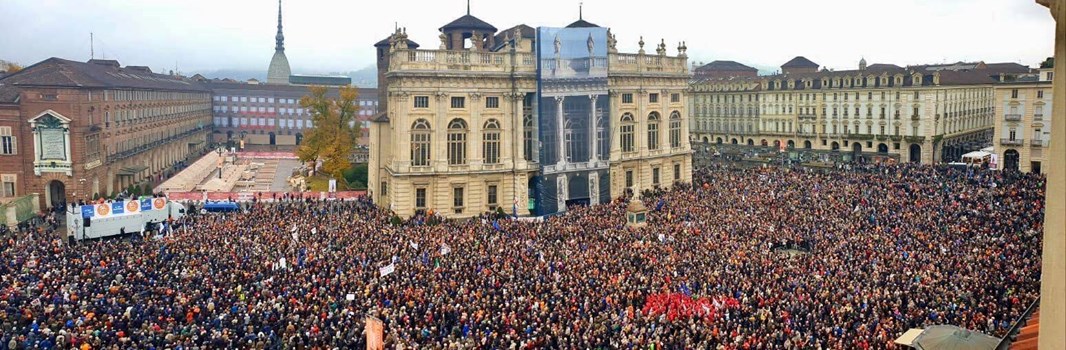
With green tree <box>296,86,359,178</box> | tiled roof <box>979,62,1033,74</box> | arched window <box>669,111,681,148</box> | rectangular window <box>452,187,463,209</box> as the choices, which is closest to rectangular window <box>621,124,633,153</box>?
arched window <box>669,111,681,148</box>

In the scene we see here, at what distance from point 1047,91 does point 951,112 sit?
2382 cm

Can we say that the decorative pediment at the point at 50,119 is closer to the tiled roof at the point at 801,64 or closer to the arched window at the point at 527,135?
the arched window at the point at 527,135

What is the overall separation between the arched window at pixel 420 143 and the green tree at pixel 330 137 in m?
17.2

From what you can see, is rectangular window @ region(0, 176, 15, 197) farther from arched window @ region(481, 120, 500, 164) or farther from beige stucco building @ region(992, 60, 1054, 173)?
beige stucco building @ region(992, 60, 1054, 173)

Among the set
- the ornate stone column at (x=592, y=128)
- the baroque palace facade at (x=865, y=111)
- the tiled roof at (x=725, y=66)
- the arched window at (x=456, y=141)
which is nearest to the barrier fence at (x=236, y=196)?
the arched window at (x=456, y=141)

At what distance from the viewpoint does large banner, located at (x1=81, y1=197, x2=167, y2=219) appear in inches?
1705

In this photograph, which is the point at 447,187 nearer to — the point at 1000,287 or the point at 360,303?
the point at 360,303

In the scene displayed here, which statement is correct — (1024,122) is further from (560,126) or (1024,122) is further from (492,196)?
(492,196)

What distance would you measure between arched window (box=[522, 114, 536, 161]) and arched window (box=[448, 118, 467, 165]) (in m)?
4.27

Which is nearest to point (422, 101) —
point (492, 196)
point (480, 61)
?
point (480, 61)

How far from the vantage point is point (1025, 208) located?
41750 millimetres

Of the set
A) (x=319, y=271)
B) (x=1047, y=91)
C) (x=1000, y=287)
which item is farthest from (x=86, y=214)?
(x=1047, y=91)

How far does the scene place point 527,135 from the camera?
184 ft

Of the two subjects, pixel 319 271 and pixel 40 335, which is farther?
pixel 319 271
